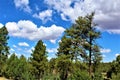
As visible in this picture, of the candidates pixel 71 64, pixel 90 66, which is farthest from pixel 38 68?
pixel 90 66

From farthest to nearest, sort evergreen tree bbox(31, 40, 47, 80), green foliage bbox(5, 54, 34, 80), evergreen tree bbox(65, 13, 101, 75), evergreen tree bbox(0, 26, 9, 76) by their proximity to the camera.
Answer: evergreen tree bbox(0, 26, 9, 76)
evergreen tree bbox(31, 40, 47, 80)
green foliage bbox(5, 54, 34, 80)
evergreen tree bbox(65, 13, 101, 75)

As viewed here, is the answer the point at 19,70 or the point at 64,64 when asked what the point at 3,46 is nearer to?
the point at 19,70

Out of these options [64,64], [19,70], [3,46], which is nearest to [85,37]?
[64,64]

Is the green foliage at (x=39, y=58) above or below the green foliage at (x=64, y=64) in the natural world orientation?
above

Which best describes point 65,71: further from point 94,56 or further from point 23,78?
point 23,78

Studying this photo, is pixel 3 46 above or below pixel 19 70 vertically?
above

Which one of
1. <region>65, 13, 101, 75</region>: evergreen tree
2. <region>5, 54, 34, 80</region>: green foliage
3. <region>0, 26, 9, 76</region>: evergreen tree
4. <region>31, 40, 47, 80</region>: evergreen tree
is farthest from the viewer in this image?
<region>0, 26, 9, 76</region>: evergreen tree

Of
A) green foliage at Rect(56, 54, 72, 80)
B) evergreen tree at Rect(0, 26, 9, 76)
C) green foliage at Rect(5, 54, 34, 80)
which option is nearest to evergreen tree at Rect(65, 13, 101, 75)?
green foliage at Rect(56, 54, 72, 80)

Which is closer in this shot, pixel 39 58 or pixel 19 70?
pixel 19 70

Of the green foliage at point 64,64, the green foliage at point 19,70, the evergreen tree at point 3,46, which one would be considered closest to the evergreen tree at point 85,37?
the green foliage at point 64,64

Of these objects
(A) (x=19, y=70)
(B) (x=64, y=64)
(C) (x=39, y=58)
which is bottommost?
(B) (x=64, y=64)

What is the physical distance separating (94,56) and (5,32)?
5214 centimetres

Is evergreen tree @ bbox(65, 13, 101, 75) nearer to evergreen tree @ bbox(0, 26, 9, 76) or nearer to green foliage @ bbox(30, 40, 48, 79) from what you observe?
green foliage @ bbox(30, 40, 48, 79)

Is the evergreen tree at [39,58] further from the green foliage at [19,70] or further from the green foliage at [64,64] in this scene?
the green foliage at [64,64]
